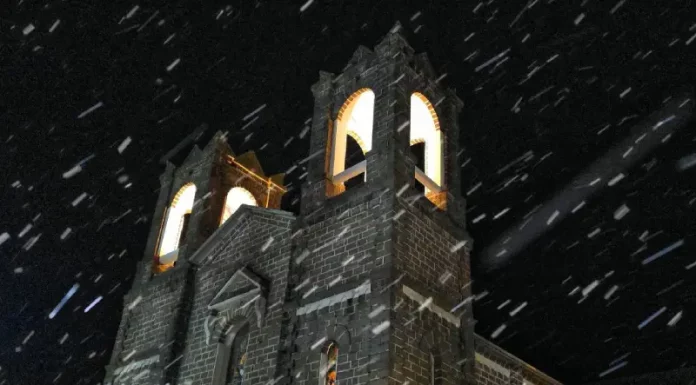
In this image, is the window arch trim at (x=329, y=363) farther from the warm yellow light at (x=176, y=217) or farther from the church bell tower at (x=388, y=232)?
the warm yellow light at (x=176, y=217)

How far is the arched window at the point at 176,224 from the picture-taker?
1880 centimetres

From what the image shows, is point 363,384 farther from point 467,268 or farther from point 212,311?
point 212,311

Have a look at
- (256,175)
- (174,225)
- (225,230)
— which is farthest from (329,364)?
(174,225)

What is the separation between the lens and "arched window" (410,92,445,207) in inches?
587

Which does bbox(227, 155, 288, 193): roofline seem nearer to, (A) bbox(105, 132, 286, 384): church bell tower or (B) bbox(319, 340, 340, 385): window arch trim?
(A) bbox(105, 132, 286, 384): church bell tower

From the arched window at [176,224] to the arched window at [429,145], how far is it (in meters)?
7.57

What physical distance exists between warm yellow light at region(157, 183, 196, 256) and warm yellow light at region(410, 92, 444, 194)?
7.52m

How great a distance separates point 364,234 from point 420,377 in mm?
3094

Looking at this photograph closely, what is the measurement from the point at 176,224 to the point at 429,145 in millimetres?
8676

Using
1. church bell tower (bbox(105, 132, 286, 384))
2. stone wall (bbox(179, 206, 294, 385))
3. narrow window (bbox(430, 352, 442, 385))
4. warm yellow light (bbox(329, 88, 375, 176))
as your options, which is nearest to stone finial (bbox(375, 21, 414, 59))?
warm yellow light (bbox(329, 88, 375, 176))

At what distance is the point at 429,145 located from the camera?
16.2 m

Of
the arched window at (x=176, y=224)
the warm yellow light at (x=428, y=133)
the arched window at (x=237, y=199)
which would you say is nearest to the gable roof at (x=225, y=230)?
the arched window at (x=176, y=224)

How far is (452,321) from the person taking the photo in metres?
13.2

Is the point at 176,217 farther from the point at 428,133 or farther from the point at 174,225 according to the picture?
the point at 428,133
